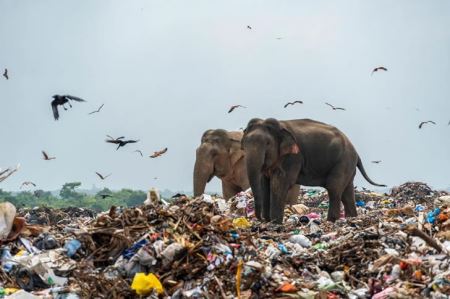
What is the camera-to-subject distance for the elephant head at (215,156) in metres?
15.3

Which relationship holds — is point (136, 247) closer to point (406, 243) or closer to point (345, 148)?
point (406, 243)

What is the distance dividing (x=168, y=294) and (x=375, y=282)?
1675 mm

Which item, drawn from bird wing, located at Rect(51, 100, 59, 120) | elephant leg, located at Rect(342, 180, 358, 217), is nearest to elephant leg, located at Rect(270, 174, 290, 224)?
elephant leg, located at Rect(342, 180, 358, 217)

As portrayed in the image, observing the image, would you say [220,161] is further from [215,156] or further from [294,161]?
[294,161]

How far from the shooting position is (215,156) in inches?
610

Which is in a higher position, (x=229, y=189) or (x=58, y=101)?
(x=58, y=101)

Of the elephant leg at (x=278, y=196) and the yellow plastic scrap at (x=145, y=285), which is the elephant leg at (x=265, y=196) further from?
the yellow plastic scrap at (x=145, y=285)

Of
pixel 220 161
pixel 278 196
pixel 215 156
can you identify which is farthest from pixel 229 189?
pixel 278 196

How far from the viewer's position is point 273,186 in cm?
1208

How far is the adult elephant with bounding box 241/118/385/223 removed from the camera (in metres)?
11.8

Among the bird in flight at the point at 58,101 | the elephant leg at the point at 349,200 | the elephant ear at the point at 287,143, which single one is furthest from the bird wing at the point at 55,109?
the elephant leg at the point at 349,200

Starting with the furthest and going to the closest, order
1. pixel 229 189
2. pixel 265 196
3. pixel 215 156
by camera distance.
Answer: pixel 229 189 < pixel 215 156 < pixel 265 196

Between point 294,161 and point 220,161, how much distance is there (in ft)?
11.2

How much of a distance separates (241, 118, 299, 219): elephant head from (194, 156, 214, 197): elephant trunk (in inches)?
117
